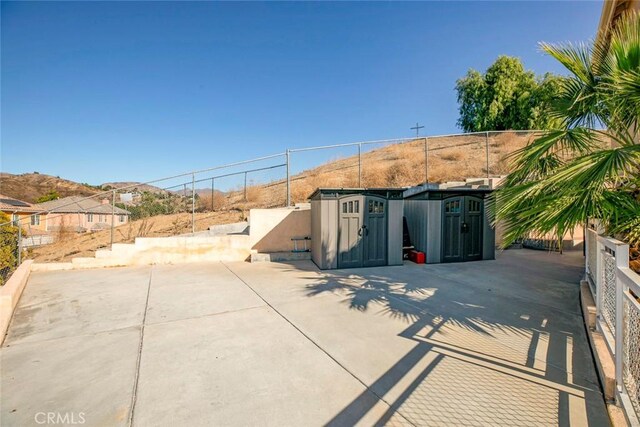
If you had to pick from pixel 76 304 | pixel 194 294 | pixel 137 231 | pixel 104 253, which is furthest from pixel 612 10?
pixel 137 231

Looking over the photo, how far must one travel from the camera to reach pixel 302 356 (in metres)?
2.97

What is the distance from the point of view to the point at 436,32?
35.1 feet

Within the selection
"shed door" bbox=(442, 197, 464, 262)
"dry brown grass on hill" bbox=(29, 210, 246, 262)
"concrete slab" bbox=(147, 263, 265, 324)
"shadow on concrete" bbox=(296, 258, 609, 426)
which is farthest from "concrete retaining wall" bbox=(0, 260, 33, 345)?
"shed door" bbox=(442, 197, 464, 262)

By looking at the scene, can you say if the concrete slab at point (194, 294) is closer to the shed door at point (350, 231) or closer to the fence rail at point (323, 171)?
the shed door at point (350, 231)

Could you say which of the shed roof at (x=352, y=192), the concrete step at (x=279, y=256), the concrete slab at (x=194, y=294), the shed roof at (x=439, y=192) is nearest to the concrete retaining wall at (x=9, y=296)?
the concrete slab at (x=194, y=294)

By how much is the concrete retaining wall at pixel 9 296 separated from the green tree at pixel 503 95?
27166 mm

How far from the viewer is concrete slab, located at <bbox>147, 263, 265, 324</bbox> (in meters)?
4.41

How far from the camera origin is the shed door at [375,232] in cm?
774

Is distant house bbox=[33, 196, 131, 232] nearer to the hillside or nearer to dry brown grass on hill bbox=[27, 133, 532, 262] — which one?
dry brown grass on hill bbox=[27, 133, 532, 262]

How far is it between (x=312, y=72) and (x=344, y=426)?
16147 mm

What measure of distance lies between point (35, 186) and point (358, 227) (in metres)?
78.4

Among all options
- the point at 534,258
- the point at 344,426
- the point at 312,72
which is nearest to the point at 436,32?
the point at 312,72

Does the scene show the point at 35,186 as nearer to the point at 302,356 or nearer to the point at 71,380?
the point at 71,380
